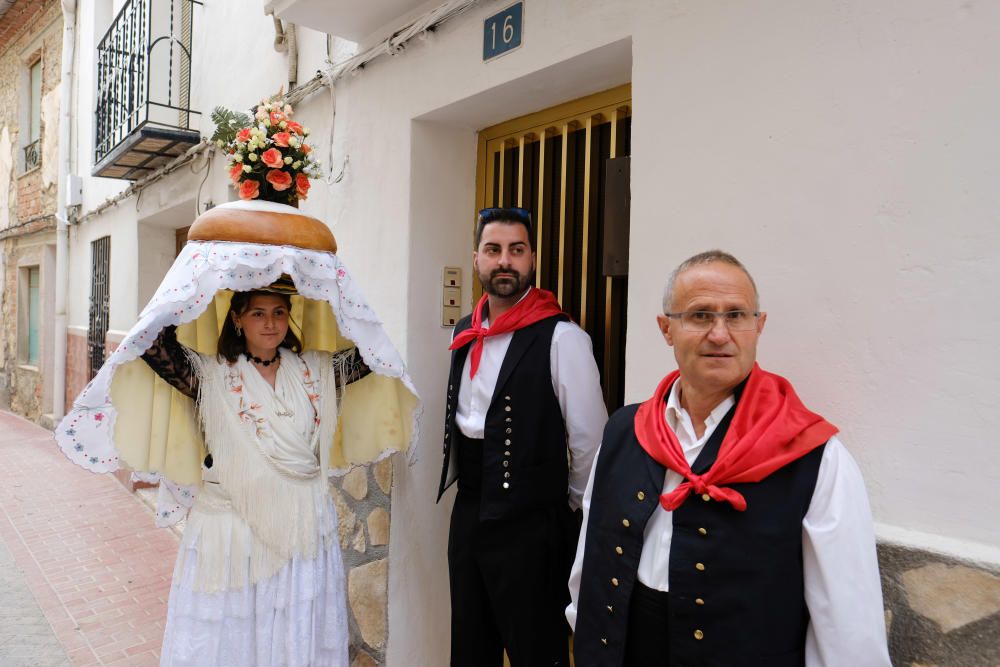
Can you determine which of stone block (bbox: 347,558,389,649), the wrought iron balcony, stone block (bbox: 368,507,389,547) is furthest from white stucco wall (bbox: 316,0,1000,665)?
the wrought iron balcony

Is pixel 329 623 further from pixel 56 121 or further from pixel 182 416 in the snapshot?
pixel 56 121

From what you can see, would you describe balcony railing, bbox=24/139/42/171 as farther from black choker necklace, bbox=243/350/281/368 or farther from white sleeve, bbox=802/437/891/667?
white sleeve, bbox=802/437/891/667

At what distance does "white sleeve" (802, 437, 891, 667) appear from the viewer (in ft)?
3.87

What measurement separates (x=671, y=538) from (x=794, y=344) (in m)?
0.67

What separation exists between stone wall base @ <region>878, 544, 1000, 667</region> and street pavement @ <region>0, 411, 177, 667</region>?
3.71 metres

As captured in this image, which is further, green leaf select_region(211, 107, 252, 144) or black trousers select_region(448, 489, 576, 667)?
green leaf select_region(211, 107, 252, 144)

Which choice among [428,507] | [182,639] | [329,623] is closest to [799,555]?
[329,623]

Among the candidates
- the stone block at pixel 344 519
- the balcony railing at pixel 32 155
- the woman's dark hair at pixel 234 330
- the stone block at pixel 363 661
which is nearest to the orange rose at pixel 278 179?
the woman's dark hair at pixel 234 330

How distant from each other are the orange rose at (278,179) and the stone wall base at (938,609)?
2127 mm

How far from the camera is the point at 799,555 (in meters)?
1.25

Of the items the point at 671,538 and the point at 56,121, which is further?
the point at 56,121

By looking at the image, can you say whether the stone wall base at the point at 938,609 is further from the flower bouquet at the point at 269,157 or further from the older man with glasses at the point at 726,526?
the flower bouquet at the point at 269,157

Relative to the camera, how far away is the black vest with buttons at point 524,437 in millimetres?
2277

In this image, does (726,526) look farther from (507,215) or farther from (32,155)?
(32,155)
